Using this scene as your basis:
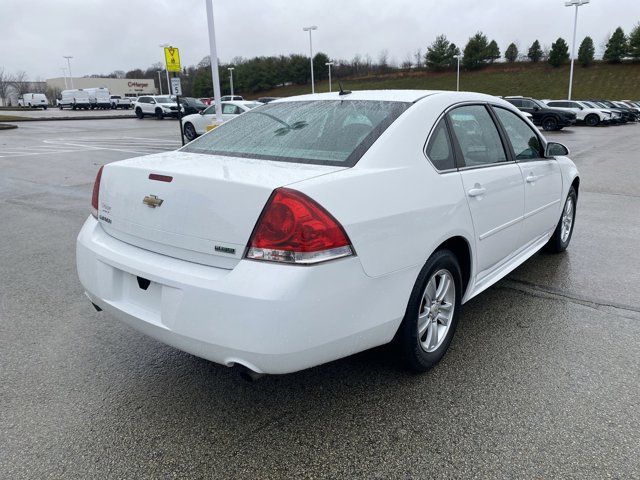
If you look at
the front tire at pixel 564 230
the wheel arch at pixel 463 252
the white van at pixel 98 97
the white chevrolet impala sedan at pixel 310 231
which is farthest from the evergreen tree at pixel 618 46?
the wheel arch at pixel 463 252

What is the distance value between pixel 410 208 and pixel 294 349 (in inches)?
36.3

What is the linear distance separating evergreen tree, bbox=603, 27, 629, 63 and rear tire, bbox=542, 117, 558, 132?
54.9m

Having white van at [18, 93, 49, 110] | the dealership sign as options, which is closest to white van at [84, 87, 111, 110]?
white van at [18, 93, 49, 110]

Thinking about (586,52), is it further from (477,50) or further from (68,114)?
(68,114)

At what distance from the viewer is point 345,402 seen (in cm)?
268

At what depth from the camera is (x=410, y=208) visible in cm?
253

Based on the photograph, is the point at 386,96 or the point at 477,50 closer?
the point at 386,96

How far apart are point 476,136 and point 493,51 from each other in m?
88.8

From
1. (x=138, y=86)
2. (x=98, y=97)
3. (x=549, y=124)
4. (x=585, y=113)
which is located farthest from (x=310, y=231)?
(x=138, y=86)

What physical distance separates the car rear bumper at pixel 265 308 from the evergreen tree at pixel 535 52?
8985 cm

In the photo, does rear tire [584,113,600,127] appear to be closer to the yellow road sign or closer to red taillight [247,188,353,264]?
the yellow road sign

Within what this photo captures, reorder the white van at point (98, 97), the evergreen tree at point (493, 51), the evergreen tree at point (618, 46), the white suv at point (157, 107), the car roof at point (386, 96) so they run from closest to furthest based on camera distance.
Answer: the car roof at point (386, 96) < the white suv at point (157, 107) < the white van at point (98, 97) < the evergreen tree at point (618, 46) < the evergreen tree at point (493, 51)

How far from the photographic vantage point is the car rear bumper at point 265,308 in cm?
209

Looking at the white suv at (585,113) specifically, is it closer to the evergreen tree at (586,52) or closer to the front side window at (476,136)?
the front side window at (476,136)
